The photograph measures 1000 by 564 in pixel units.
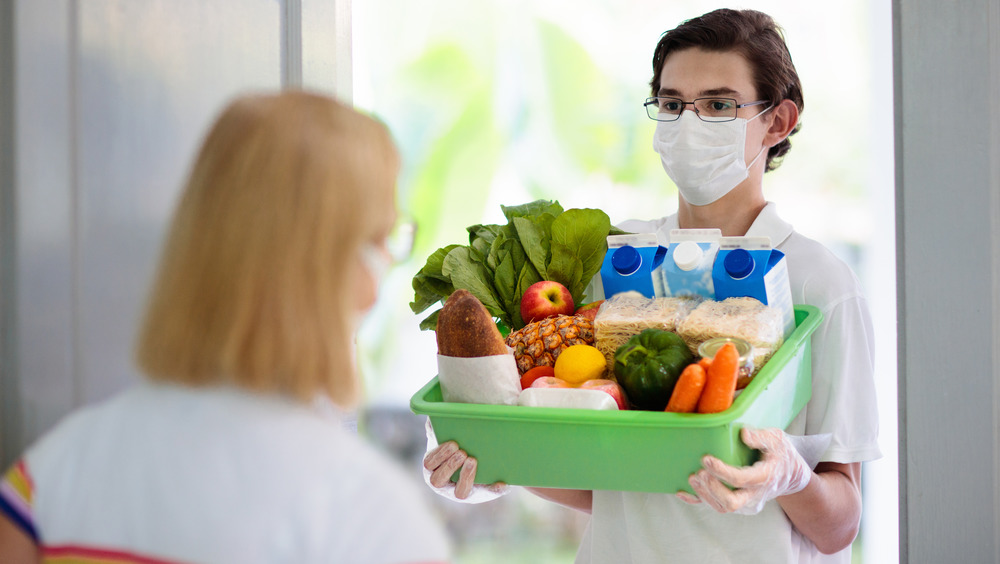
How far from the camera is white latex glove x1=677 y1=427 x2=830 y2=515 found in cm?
100

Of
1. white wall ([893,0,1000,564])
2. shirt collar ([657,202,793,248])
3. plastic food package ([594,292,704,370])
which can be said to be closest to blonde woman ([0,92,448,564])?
plastic food package ([594,292,704,370])

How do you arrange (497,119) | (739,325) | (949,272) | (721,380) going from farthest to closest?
(497,119) < (949,272) < (739,325) < (721,380)

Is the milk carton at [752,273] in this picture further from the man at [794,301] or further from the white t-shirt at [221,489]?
the white t-shirt at [221,489]

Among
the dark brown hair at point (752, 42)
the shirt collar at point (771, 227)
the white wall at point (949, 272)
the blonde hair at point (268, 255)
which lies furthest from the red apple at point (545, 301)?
the white wall at point (949, 272)

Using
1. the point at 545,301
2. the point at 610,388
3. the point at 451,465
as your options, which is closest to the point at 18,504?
the point at 451,465

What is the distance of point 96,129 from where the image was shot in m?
0.98

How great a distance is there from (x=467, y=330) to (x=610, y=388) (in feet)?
0.69

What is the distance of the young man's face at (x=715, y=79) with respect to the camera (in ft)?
4.79

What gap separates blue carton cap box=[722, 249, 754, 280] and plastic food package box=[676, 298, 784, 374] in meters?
0.04

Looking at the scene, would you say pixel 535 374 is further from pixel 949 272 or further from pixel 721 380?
pixel 949 272

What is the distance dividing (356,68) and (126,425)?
225cm

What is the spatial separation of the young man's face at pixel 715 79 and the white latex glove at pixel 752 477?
2.08 ft

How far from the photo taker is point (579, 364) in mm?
1135

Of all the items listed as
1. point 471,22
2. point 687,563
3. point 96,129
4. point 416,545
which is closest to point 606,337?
point 687,563
